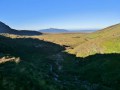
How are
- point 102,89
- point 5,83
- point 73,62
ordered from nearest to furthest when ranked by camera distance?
point 5,83 → point 102,89 → point 73,62

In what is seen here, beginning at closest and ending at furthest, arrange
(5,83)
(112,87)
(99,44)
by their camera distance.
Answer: (5,83)
(112,87)
(99,44)

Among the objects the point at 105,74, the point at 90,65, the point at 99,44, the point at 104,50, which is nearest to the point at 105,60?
the point at 90,65

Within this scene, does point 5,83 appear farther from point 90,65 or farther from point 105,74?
point 90,65

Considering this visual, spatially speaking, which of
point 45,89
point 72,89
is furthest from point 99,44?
point 45,89

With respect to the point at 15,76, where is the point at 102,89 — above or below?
below

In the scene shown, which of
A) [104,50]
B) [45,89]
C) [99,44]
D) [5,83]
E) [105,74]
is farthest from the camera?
[99,44]

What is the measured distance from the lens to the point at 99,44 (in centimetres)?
19475

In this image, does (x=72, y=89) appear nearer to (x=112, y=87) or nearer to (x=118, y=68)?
(x=112, y=87)

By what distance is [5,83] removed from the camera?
65.9 meters

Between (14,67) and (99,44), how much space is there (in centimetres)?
11285

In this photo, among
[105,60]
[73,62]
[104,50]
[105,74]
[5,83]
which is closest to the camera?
[5,83]

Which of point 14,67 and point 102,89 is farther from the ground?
point 14,67

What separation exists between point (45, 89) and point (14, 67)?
1743 centimetres

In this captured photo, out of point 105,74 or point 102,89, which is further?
point 105,74
